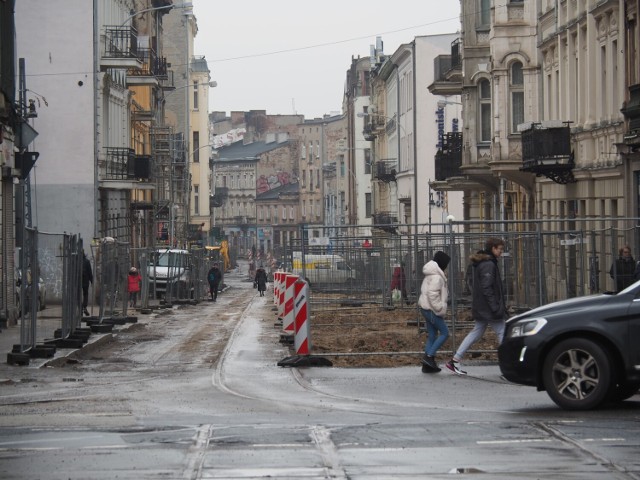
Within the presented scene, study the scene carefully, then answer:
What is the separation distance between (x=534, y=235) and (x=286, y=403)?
873 centimetres

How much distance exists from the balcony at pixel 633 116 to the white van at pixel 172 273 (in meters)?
21.6

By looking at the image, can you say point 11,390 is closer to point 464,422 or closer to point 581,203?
point 464,422

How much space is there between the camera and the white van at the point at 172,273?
162 ft

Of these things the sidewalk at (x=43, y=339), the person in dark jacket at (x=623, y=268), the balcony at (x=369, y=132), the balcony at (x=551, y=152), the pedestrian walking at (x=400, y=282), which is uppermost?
the balcony at (x=369, y=132)

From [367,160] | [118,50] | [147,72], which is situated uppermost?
[147,72]

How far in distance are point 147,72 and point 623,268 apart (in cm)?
4619

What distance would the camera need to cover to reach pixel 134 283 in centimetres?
4291

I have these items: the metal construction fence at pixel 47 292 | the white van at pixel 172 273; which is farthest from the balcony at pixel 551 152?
the white van at pixel 172 273

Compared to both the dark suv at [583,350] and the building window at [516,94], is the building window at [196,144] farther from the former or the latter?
the dark suv at [583,350]

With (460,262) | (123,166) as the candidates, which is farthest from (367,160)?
(460,262)

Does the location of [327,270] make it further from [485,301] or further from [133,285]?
[485,301]

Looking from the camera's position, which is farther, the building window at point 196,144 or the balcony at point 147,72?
the building window at point 196,144

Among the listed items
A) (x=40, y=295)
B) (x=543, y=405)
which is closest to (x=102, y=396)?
(x=543, y=405)

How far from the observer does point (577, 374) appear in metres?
14.0
